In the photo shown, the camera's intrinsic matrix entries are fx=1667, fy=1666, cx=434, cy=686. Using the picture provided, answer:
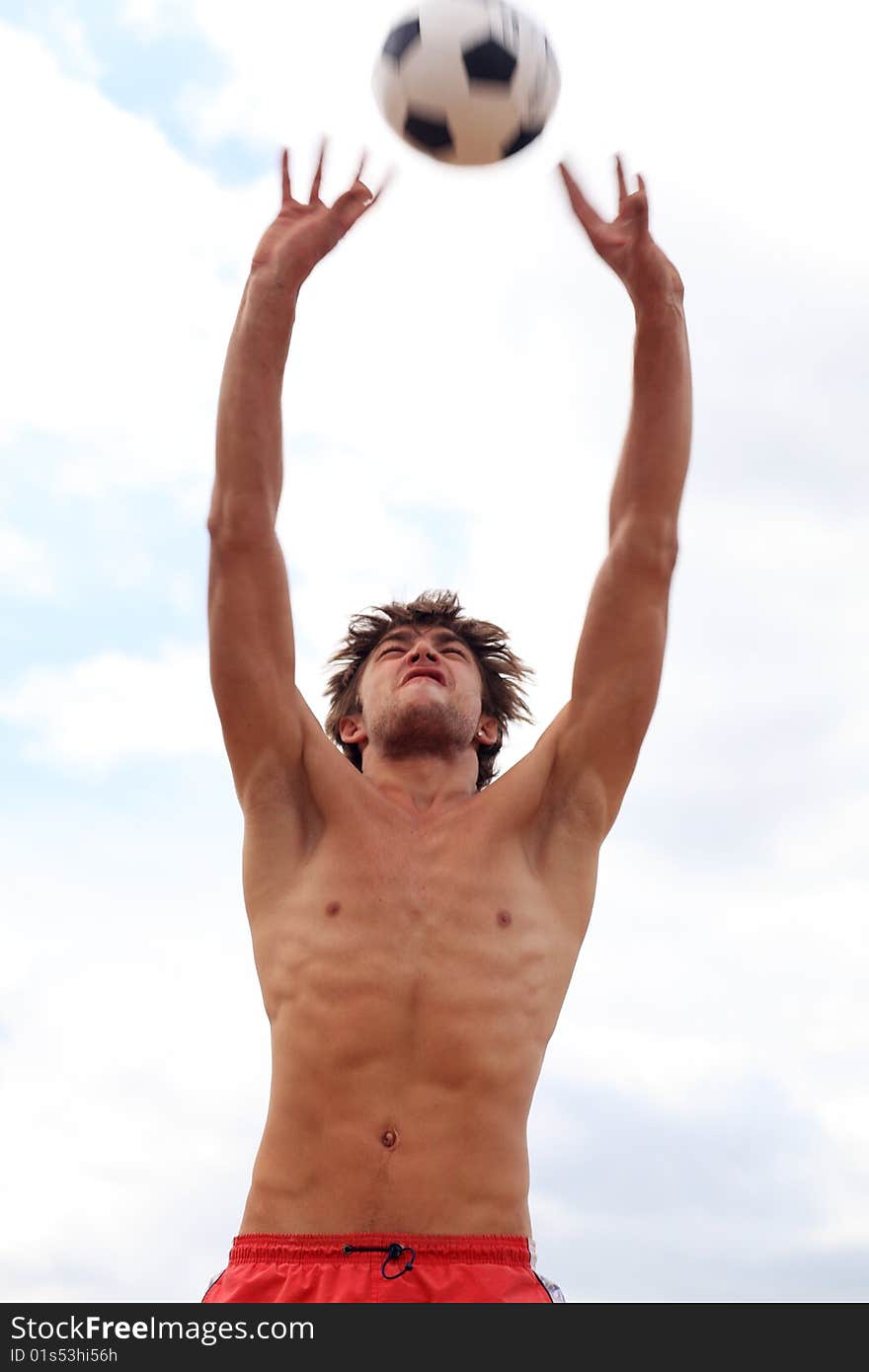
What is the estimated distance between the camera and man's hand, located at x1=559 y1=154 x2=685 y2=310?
690 centimetres

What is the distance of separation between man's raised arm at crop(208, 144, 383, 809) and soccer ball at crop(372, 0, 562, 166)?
0.95 meters

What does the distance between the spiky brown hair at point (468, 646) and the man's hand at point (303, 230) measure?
1699 mm

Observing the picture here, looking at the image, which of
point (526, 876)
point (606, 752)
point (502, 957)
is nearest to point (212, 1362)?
point (502, 957)

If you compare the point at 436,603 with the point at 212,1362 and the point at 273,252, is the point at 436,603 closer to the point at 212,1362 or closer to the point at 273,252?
the point at 273,252

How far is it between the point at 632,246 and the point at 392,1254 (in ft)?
13.5

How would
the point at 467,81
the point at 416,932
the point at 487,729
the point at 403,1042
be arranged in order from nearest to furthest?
the point at 403,1042
the point at 416,932
the point at 467,81
the point at 487,729

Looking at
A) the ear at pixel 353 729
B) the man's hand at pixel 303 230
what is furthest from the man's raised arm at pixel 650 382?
the ear at pixel 353 729

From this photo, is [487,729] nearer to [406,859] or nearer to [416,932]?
[406,859]

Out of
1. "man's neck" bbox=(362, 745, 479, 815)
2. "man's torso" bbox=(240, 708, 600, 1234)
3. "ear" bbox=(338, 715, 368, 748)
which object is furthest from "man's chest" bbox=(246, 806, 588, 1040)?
"ear" bbox=(338, 715, 368, 748)

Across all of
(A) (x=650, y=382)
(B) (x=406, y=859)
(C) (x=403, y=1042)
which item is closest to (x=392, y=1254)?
(C) (x=403, y=1042)

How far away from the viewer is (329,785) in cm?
653

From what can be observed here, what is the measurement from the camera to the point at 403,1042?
5.82m

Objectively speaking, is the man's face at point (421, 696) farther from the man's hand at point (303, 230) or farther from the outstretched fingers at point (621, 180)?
the outstretched fingers at point (621, 180)

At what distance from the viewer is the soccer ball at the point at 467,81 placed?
6.58m
